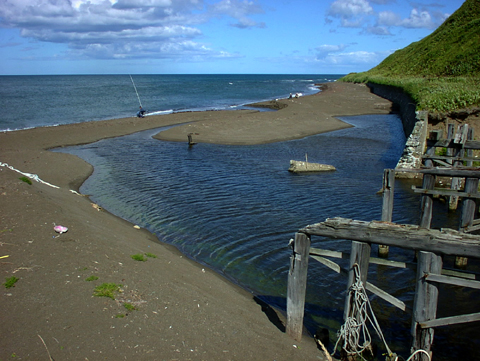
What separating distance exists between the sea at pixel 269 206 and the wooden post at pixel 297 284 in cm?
88

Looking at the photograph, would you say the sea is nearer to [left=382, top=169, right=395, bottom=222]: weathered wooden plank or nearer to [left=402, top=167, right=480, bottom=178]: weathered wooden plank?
[left=382, top=169, right=395, bottom=222]: weathered wooden plank

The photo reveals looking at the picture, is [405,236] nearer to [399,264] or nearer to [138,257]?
[399,264]

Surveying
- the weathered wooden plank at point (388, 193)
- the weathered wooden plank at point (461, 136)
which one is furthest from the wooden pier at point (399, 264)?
the weathered wooden plank at point (461, 136)

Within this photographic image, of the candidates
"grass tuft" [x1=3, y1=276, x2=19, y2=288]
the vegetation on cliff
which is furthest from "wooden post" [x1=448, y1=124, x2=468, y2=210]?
"grass tuft" [x1=3, y1=276, x2=19, y2=288]

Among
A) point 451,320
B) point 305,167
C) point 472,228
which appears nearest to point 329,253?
point 451,320

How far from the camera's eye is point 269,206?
51.8 ft

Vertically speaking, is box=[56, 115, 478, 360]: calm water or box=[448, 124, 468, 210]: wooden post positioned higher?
box=[448, 124, 468, 210]: wooden post

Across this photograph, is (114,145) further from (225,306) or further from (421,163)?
(225,306)

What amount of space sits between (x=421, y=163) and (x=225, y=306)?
562 inches

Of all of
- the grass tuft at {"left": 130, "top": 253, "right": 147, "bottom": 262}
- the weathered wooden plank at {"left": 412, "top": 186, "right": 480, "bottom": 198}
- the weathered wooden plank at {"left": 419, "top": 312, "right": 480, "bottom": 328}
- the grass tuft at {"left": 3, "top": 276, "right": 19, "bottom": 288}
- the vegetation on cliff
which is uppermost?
the vegetation on cliff

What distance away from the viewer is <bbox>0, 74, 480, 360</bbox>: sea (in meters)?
8.98

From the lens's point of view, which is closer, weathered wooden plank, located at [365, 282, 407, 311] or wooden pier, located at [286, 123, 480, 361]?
wooden pier, located at [286, 123, 480, 361]

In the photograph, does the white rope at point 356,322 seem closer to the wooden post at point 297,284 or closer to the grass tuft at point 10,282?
the wooden post at point 297,284

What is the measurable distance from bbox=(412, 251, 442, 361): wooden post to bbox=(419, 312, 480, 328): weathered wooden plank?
0.08 meters
